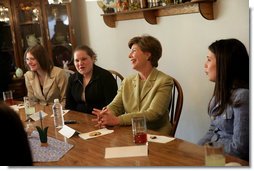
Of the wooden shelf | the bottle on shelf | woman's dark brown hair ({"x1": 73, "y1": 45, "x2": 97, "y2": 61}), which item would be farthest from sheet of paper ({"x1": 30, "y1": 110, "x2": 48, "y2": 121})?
the wooden shelf

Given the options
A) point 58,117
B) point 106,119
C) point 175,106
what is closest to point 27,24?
point 58,117

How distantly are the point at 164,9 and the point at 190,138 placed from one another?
27.3 inches

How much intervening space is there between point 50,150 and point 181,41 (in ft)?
2.98

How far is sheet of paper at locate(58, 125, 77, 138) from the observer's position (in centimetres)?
154

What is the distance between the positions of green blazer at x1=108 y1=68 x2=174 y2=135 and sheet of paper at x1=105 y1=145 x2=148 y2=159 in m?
0.36

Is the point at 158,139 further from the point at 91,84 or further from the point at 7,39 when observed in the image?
the point at 7,39

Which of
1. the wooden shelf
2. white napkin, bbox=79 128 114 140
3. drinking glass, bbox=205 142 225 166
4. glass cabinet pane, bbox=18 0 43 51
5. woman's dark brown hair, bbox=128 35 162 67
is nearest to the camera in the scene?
drinking glass, bbox=205 142 225 166

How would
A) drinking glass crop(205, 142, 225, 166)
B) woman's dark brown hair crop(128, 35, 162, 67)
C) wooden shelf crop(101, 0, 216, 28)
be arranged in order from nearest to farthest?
1. drinking glass crop(205, 142, 225, 166)
2. wooden shelf crop(101, 0, 216, 28)
3. woman's dark brown hair crop(128, 35, 162, 67)

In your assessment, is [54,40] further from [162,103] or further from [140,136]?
[140,136]

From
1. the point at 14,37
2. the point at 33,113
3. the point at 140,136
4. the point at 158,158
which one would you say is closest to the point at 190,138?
the point at 140,136

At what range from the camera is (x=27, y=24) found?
2.12m

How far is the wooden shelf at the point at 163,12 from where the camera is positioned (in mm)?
1714

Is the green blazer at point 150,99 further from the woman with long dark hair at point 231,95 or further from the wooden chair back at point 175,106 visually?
the woman with long dark hair at point 231,95

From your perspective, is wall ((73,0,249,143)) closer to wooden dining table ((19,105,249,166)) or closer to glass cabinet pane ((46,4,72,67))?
glass cabinet pane ((46,4,72,67))
